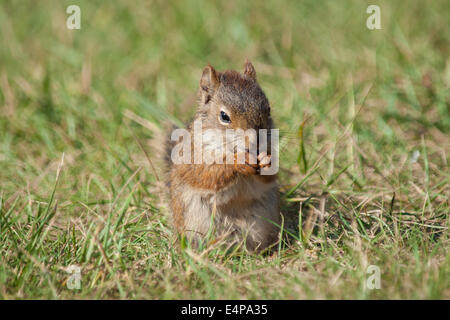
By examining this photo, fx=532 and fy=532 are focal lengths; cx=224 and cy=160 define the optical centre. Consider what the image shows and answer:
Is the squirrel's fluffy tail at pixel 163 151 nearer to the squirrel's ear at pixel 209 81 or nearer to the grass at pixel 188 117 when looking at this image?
the grass at pixel 188 117

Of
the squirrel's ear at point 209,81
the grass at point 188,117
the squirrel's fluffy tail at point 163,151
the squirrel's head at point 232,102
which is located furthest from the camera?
the squirrel's fluffy tail at point 163,151

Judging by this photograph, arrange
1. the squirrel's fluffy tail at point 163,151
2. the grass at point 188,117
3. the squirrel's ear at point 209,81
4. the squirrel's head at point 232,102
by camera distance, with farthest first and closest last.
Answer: the squirrel's fluffy tail at point 163,151 < the squirrel's ear at point 209,81 < the squirrel's head at point 232,102 < the grass at point 188,117

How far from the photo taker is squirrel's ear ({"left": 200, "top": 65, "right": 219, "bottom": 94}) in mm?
3189

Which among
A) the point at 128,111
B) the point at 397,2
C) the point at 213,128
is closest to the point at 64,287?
the point at 213,128

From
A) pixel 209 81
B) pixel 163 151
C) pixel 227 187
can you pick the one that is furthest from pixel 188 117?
pixel 227 187

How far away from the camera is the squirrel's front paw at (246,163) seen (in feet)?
9.96

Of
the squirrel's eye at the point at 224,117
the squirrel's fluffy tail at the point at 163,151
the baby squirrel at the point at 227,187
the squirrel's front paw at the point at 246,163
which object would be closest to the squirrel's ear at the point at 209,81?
the baby squirrel at the point at 227,187

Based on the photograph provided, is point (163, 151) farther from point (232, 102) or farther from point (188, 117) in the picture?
point (232, 102)

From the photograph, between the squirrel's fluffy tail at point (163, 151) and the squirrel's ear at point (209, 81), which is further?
the squirrel's fluffy tail at point (163, 151)

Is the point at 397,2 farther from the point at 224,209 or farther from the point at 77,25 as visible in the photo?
the point at 224,209

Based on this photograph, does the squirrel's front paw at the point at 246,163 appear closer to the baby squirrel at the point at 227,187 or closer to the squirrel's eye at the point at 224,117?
the baby squirrel at the point at 227,187

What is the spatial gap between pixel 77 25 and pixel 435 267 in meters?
4.81

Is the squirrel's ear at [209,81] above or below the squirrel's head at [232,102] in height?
above

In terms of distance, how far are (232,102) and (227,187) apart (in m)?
0.51
